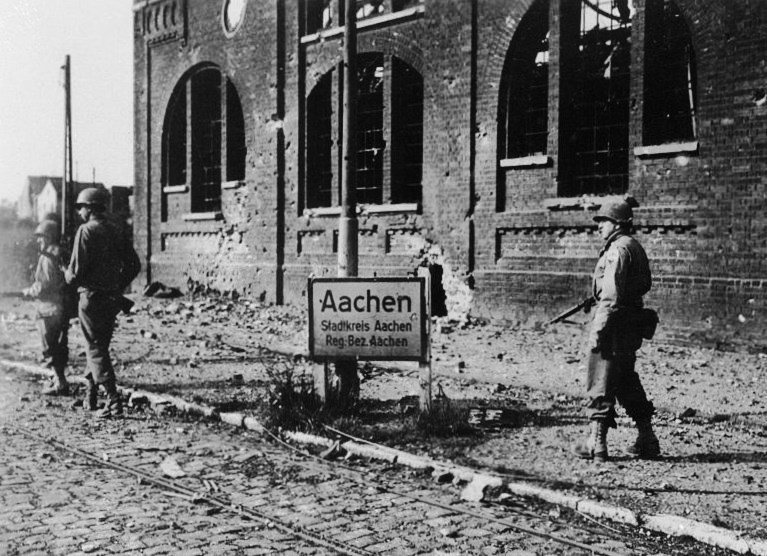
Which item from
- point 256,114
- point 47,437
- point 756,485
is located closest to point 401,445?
point 756,485

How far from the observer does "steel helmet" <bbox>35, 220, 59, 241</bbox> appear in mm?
9109

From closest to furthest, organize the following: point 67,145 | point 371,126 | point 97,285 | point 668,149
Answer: point 97,285, point 668,149, point 371,126, point 67,145

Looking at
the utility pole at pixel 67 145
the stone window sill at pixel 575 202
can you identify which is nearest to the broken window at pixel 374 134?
the stone window sill at pixel 575 202

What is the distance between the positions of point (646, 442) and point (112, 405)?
5080mm

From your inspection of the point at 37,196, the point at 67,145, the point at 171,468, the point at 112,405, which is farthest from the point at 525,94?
the point at 37,196

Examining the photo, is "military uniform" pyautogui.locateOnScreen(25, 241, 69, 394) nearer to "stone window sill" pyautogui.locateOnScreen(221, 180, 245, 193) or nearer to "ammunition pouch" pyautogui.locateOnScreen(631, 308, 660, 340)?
"ammunition pouch" pyautogui.locateOnScreen(631, 308, 660, 340)

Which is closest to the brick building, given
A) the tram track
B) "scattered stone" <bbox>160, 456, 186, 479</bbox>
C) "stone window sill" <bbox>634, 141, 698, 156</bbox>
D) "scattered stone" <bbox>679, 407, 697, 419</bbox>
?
"stone window sill" <bbox>634, 141, 698, 156</bbox>

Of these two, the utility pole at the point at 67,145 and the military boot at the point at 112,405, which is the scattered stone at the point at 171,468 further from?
the utility pole at the point at 67,145

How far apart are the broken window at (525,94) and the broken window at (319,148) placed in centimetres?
494

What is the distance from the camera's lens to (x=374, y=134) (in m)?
17.5

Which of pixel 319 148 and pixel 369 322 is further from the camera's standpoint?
pixel 319 148

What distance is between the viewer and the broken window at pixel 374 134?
657 inches

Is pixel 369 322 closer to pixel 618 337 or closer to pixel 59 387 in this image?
pixel 618 337

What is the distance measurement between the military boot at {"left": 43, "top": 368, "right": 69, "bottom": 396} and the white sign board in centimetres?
342
